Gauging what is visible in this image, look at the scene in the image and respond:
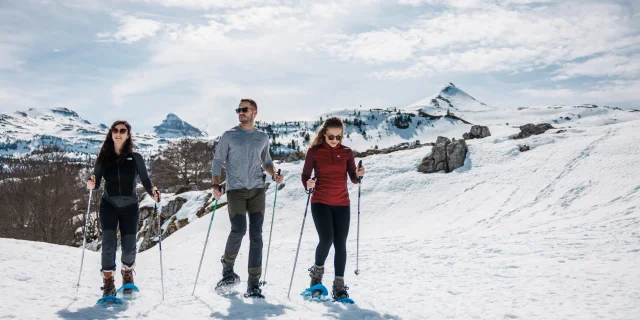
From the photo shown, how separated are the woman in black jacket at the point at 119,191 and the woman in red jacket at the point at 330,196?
2.27 metres

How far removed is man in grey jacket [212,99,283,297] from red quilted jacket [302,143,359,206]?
74 centimetres

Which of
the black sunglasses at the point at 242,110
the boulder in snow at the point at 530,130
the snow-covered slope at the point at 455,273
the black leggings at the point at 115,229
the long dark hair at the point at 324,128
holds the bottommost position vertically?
the snow-covered slope at the point at 455,273

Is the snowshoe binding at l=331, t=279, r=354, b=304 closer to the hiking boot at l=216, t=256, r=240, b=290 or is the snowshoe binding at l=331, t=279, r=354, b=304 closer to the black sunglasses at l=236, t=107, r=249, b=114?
the hiking boot at l=216, t=256, r=240, b=290

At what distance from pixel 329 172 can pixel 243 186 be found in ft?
3.98

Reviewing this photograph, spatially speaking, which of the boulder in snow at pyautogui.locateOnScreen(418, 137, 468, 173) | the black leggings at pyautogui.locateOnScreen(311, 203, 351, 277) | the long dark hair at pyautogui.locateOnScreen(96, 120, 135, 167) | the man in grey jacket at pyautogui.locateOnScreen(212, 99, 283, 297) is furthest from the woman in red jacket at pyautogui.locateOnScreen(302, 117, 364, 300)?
the boulder in snow at pyautogui.locateOnScreen(418, 137, 468, 173)

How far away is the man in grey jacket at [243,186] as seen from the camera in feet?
17.6

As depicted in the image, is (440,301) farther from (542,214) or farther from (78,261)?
(542,214)

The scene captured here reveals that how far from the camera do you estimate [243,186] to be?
17.8ft

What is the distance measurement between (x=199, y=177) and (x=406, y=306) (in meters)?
49.1

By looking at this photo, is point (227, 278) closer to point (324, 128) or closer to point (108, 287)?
point (108, 287)

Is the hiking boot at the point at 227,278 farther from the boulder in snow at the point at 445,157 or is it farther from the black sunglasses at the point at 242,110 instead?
the boulder in snow at the point at 445,157

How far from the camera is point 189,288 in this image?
244 inches

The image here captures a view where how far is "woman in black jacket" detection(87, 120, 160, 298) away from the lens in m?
5.14

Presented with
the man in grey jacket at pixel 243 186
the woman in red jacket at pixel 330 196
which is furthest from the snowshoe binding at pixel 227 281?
the woman in red jacket at pixel 330 196
